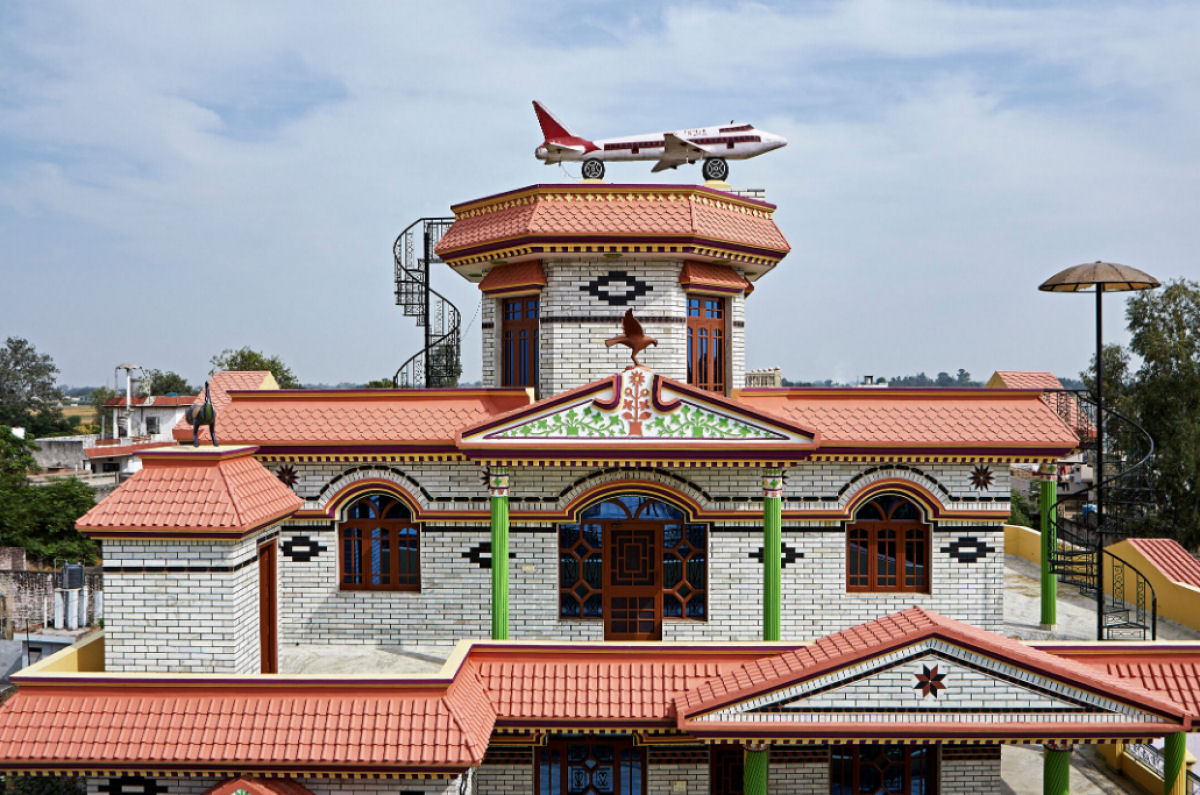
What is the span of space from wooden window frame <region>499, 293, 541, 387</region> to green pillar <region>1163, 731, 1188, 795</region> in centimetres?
1061

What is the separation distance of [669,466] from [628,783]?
4.55m

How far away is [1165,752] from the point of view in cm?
1071

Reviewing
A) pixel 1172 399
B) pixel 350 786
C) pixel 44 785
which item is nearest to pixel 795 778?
pixel 350 786

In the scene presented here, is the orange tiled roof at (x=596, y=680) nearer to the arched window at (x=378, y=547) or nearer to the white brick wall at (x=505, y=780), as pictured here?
the white brick wall at (x=505, y=780)

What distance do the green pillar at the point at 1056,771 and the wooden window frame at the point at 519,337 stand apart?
9575 mm

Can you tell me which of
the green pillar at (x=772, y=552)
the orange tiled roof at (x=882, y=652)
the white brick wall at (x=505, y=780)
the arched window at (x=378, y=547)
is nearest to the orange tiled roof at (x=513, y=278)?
the arched window at (x=378, y=547)

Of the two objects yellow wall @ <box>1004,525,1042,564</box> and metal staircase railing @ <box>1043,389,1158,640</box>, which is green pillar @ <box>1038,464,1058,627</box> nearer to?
metal staircase railing @ <box>1043,389,1158,640</box>

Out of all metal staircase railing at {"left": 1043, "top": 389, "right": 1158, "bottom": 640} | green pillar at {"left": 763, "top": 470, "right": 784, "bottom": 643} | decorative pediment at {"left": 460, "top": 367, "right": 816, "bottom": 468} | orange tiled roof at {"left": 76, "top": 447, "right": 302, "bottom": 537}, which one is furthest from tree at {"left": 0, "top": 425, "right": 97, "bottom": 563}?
metal staircase railing at {"left": 1043, "top": 389, "right": 1158, "bottom": 640}

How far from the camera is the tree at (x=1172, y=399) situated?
3453 cm

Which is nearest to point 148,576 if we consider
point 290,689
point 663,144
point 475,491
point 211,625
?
point 211,625

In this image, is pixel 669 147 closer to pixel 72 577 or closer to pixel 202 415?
pixel 202 415

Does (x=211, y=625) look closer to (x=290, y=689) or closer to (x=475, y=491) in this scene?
(x=290, y=689)

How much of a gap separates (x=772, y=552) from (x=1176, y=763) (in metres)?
5.56

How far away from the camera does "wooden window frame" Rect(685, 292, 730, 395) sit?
15.2 m
